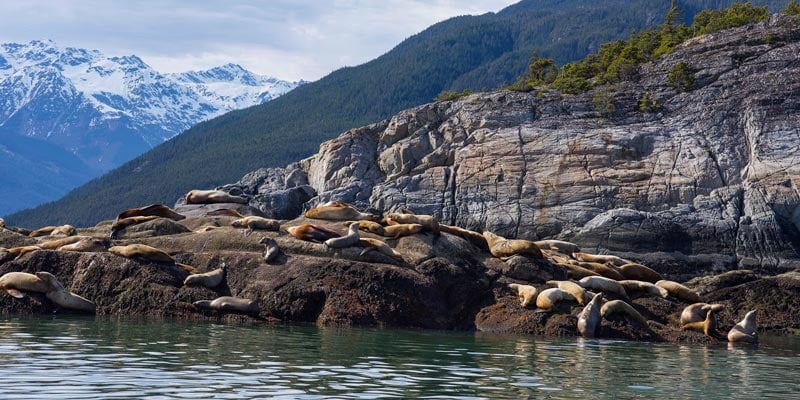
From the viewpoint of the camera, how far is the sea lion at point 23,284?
26484 mm

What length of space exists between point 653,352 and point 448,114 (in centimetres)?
4230

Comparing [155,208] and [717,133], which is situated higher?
[717,133]

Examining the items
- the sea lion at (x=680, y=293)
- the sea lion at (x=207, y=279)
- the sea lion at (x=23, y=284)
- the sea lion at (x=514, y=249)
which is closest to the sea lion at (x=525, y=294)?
the sea lion at (x=514, y=249)

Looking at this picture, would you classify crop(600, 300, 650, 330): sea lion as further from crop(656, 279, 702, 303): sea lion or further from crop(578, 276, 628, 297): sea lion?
crop(656, 279, 702, 303): sea lion

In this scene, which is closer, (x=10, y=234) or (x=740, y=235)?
(x=10, y=234)

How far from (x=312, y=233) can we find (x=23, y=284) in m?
7.21

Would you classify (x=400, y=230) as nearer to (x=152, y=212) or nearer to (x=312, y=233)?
(x=312, y=233)

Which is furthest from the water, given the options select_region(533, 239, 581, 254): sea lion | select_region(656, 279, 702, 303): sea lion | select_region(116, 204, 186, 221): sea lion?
select_region(533, 239, 581, 254): sea lion

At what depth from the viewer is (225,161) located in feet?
583

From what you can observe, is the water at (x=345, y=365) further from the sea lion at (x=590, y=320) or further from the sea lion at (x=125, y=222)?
the sea lion at (x=125, y=222)

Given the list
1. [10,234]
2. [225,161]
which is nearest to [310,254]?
[10,234]

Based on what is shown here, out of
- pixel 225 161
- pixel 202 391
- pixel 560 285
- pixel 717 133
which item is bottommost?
pixel 202 391

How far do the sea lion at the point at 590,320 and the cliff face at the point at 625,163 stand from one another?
24394 millimetres

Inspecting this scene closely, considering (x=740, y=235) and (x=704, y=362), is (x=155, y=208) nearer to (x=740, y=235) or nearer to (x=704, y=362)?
(x=704, y=362)
